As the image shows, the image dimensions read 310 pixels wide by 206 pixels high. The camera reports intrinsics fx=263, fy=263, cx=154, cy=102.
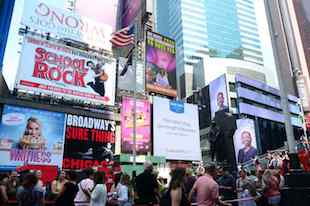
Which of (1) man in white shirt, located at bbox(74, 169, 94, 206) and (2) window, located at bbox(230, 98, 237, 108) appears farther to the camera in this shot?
(2) window, located at bbox(230, 98, 237, 108)

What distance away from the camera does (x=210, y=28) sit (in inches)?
3952

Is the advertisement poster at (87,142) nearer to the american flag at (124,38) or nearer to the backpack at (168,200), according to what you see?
the american flag at (124,38)

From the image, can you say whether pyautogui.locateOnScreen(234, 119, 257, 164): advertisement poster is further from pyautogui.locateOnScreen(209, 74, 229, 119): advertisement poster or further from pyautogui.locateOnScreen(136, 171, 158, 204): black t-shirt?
pyautogui.locateOnScreen(136, 171, 158, 204): black t-shirt

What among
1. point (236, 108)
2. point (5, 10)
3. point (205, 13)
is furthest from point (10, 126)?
point (205, 13)

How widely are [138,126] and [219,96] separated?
25.5 metres

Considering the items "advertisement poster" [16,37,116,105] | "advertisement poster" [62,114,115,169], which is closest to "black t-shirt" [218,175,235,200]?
"advertisement poster" [62,114,115,169]

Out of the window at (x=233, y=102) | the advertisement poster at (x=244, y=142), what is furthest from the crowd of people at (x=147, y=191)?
the window at (x=233, y=102)

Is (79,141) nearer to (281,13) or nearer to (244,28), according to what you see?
(281,13)

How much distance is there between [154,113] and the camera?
29.5 m

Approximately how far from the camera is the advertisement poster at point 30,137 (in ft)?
61.9

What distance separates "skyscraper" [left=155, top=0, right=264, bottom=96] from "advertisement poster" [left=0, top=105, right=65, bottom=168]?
62.5 metres

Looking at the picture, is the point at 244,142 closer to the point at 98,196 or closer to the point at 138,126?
the point at 138,126

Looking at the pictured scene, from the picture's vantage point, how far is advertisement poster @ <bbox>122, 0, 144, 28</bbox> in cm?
3216

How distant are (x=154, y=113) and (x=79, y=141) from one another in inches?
390
